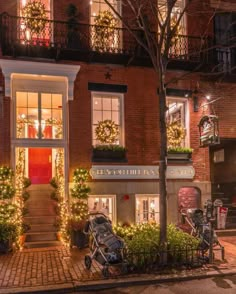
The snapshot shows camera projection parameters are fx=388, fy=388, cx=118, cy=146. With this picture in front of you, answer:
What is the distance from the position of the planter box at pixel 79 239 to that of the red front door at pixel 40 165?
18.5 feet

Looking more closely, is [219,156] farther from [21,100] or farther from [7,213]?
[7,213]

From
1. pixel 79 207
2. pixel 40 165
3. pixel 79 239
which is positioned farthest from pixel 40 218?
pixel 40 165

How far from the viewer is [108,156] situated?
12508 mm

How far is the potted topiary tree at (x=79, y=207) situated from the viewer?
1111cm

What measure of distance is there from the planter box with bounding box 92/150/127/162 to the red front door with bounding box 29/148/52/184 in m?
4.75

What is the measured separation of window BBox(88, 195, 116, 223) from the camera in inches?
492

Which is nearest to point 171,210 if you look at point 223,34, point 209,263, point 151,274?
point 209,263

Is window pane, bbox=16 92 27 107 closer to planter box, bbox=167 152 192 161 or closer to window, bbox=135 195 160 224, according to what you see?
window, bbox=135 195 160 224

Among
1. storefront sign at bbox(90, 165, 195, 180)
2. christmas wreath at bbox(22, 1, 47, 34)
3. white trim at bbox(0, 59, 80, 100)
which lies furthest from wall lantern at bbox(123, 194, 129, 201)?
christmas wreath at bbox(22, 1, 47, 34)

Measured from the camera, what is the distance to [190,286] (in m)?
7.92

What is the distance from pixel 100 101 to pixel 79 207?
12.2 ft

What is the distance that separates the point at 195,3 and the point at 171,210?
7.39 m

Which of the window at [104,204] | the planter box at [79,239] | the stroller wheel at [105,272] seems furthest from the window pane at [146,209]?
the stroller wheel at [105,272]

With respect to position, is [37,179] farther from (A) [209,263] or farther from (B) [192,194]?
(A) [209,263]
